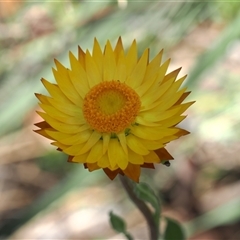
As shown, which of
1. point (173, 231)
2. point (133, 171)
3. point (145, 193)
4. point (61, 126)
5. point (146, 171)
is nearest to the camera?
point (133, 171)

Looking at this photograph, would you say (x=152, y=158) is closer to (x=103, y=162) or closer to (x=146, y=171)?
(x=103, y=162)

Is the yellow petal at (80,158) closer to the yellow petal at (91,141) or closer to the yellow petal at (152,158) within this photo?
the yellow petal at (91,141)

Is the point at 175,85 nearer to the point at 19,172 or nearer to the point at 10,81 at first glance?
the point at 19,172

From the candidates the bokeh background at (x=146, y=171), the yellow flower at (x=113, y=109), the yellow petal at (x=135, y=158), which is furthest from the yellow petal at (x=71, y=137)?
the bokeh background at (x=146, y=171)

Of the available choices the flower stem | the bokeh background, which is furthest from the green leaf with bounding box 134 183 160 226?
the bokeh background

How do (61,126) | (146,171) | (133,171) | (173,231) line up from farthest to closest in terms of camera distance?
(146,171) < (173,231) < (61,126) < (133,171)

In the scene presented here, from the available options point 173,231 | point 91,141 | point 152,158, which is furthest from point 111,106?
point 173,231
